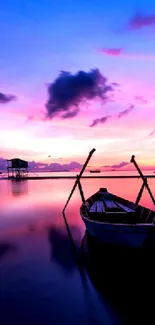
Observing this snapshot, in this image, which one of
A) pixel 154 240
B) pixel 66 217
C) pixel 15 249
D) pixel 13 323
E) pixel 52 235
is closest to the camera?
pixel 13 323

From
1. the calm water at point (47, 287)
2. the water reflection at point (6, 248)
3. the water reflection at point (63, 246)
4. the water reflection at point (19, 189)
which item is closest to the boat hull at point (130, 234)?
the calm water at point (47, 287)

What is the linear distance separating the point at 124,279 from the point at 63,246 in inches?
256

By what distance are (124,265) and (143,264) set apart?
82 centimetres

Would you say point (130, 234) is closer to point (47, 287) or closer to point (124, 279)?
point (124, 279)

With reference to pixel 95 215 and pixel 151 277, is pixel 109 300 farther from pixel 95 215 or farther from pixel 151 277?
pixel 95 215

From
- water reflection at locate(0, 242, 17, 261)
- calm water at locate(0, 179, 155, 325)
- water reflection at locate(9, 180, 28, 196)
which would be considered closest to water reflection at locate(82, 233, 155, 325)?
calm water at locate(0, 179, 155, 325)

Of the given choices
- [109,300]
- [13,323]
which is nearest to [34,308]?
[13,323]

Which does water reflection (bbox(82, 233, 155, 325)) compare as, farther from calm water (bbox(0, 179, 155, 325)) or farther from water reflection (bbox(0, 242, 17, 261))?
water reflection (bbox(0, 242, 17, 261))

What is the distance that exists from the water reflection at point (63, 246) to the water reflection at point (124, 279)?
0.80 metres

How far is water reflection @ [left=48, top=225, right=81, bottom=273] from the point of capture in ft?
41.5

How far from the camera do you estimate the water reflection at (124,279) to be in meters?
7.85

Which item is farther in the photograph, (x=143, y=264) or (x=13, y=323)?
(x=143, y=264)

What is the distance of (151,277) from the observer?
10.2 metres

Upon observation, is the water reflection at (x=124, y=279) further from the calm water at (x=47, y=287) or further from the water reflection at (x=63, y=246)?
the water reflection at (x=63, y=246)
